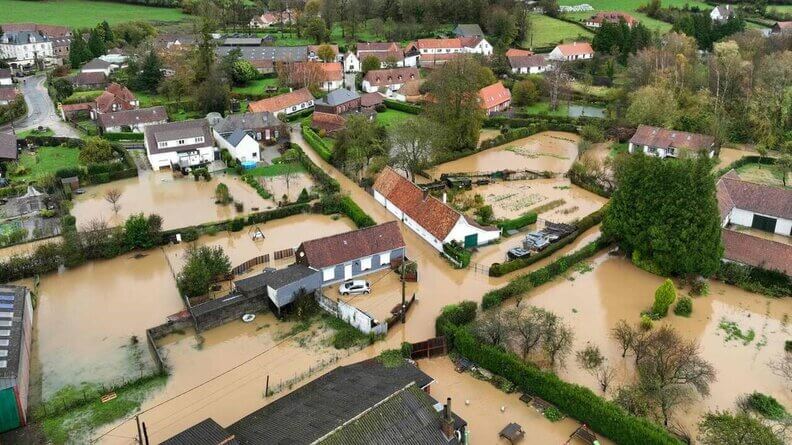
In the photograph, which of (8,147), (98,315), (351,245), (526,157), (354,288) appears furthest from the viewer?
(526,157)

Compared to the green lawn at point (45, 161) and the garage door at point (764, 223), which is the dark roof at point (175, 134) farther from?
the garage door at point (764, 223)

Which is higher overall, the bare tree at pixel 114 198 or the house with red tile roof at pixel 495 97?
the house with red tile roof at pixel 495 97

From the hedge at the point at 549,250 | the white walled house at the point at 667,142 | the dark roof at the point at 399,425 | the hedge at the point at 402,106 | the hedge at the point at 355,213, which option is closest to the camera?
the dark roof at the point at 399,425

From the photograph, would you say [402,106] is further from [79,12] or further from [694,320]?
[79,12]

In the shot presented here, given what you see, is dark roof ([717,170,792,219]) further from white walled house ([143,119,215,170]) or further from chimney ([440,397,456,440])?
white walled house ([143,119,215,170])

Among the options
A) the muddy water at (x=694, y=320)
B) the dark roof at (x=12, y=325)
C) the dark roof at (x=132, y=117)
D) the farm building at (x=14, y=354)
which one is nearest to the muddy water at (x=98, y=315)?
the farm building at (x=14, y=354)

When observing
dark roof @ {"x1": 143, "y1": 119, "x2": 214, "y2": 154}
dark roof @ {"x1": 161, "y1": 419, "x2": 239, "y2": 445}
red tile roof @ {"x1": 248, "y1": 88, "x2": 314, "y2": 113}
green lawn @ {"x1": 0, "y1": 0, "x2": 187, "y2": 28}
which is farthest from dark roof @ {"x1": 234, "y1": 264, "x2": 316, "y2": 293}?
green lawn @ {"x1": 0, "y1": 0, "x2": 187, "y2": 28}

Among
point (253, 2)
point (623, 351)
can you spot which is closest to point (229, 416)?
point (623, 351)

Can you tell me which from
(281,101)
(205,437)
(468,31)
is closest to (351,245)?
(205,437)
